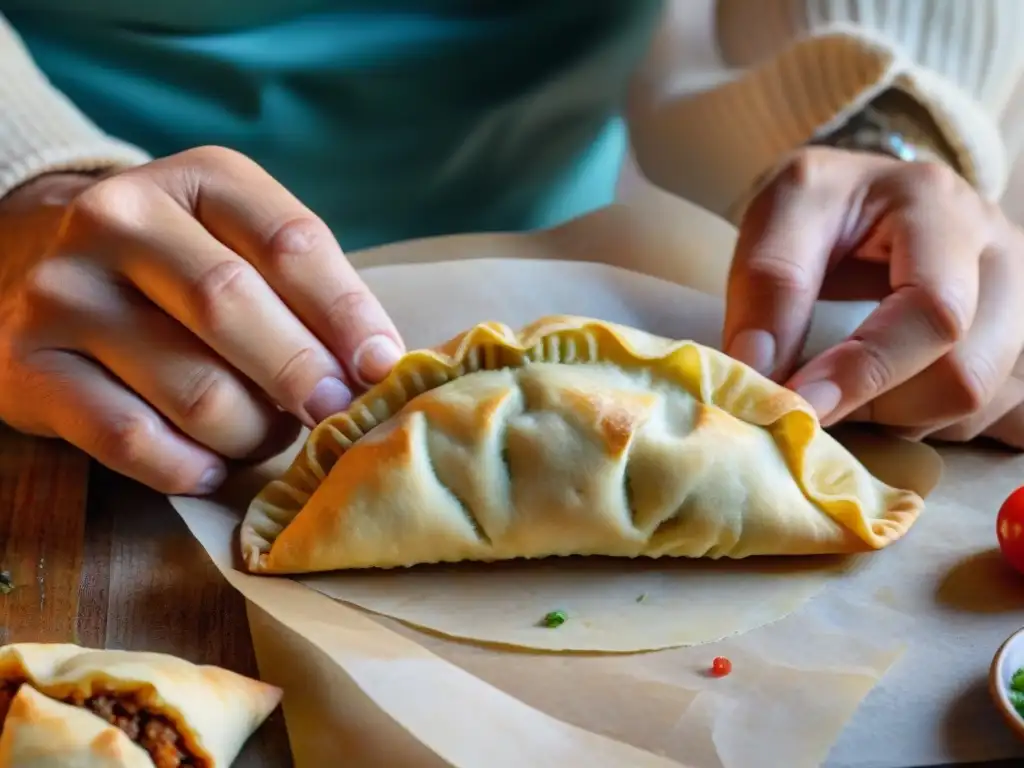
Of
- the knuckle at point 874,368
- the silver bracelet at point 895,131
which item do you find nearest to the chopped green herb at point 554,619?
the knuckle at point 874,368

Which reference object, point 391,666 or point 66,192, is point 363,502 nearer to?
point 391,666

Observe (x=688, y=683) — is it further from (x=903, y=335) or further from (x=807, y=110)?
(x=807, y=110)

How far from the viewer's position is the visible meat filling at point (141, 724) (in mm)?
1181

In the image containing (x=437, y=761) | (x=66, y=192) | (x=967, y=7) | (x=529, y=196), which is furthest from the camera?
(x=529, y=196)

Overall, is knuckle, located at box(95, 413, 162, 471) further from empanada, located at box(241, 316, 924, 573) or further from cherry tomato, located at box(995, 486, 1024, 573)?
cherry tomato, located at box(995, 486, 1024, 573)

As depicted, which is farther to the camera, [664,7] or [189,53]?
[664,7]

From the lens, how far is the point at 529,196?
2680mm

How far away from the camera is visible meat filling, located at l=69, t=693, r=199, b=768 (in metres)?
1.18

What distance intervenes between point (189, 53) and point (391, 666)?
1.49 meters

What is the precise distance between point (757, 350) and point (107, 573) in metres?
1.12

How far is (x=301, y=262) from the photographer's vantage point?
1.52 meters

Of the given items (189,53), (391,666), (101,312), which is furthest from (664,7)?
(391,666)

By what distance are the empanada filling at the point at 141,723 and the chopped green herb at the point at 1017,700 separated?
100cm

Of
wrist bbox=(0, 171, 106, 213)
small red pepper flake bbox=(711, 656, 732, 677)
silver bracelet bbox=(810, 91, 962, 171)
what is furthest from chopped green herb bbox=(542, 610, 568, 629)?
silver bracelet bbox=(810, 91, 962, 171)
